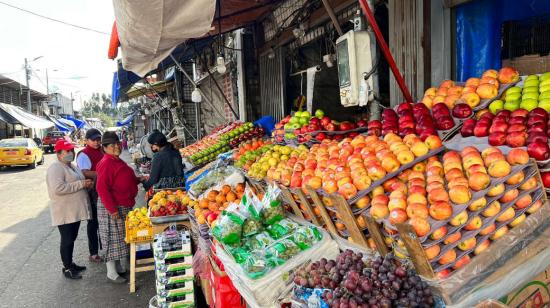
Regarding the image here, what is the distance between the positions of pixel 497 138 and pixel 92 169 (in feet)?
17.9

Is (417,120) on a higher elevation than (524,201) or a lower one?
higher

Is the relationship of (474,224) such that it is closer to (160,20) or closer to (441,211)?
(441,211)

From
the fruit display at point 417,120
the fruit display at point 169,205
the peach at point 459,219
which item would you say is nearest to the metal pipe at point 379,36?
the fruit display at point 417,120

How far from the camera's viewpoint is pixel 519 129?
7.47 ft

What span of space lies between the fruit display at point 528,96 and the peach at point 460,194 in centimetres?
105

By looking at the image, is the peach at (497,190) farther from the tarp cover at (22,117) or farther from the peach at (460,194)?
the tarp cover at (22,117)

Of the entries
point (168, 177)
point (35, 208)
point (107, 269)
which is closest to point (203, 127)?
point (35, 208)

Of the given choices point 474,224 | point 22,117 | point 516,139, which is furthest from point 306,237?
point 22,117

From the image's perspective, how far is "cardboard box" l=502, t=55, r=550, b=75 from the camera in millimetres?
3805

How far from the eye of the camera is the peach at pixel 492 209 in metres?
1.94

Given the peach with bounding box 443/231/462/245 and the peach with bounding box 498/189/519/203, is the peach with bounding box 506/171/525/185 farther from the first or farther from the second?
the peach with bounding box 443/231/462/245

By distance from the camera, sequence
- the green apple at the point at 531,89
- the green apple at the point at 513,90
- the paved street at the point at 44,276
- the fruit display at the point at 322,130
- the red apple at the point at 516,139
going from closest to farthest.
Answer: the red apple at the point at 516,139, the green apple at the point at 531,89, the green apple at the point at 513,90, the fruit display at the point at 322,130, the paved street at the point at 44,276

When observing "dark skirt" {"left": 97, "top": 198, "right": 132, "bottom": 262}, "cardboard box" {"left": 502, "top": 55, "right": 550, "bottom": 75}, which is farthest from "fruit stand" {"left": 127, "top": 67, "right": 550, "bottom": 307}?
"dark skirt" {"left": 97, "top": 198, "right": 132, "bottom": 262}

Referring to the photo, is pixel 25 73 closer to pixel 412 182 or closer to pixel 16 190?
pixel 16 190
